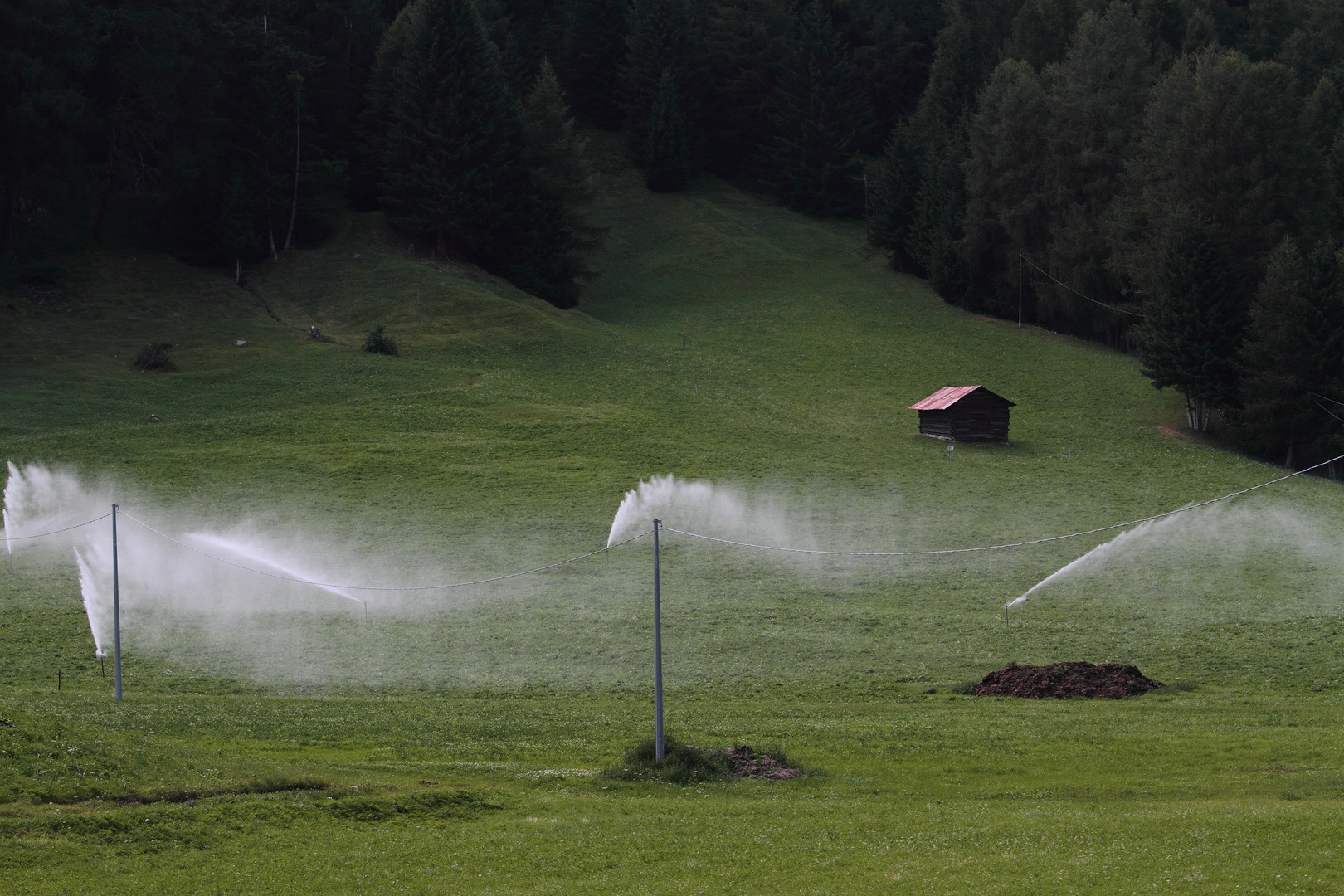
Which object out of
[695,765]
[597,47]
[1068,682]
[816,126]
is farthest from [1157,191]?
[597,47]

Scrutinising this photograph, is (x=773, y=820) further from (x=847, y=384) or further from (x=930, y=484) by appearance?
(x=847, y=384)

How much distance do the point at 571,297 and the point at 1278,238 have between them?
5517cm

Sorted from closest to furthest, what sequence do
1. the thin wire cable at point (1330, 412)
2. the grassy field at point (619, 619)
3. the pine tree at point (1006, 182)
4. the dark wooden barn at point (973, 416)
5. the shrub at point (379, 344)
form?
the grassy field at point (619, 619)
the thin wire cable at point (1330, 412)
the dark wooden barn at point (973, 416)
the shrub at point (379, 344)
the pine tree at point (1006, 182)

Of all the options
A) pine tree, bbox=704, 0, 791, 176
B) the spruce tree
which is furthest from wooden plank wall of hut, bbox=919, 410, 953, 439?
pine tree, bbox=704, 0, 791, 176

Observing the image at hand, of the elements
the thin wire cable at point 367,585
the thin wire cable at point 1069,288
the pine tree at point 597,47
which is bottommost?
the thin wire cable at point 367,585

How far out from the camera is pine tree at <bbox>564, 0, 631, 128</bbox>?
139m

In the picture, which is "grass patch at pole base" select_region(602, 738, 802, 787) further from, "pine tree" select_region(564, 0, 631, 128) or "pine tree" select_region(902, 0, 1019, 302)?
"pine tree" select_region(564, 0, 631, 128)

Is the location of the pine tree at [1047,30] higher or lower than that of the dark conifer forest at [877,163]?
higher

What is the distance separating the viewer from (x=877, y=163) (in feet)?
449

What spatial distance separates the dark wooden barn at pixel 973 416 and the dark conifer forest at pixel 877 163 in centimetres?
1369

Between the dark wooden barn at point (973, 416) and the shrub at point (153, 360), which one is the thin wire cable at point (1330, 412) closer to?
the dark wooden barn at point (973, 416)

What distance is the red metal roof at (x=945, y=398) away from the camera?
71.3 meters

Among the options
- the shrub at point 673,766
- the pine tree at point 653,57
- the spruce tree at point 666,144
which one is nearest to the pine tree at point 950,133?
the spruce tree at point 666,144

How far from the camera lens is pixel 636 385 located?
81.2m
